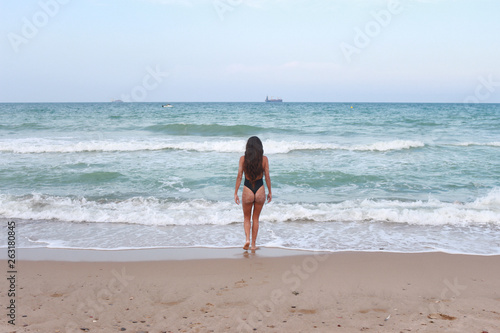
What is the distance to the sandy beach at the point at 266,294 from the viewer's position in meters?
3.41

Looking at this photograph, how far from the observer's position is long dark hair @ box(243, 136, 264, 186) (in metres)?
5.29

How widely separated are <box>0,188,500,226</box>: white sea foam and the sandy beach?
201cm

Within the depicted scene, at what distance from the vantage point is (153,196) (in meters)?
9.34

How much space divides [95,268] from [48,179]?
7.21 m

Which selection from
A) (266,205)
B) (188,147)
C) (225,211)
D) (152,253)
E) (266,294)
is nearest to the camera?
(266,294)

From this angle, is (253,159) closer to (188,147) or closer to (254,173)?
(254,173)

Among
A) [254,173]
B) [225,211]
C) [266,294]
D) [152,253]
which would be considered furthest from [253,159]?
[225,211]

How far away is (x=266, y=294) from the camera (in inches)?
161

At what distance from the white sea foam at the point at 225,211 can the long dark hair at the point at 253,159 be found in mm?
2153

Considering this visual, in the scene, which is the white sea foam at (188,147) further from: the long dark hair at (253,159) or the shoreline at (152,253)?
the long dark hair at (253,159)

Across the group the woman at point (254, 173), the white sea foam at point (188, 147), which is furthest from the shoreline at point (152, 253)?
the white sea foam at point (188, 147)

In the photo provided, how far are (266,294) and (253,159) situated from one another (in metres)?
1.87

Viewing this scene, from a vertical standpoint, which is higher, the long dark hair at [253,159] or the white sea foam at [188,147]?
the long dark hair at [253,159]

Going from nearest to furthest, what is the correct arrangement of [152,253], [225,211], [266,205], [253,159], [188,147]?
1. [253,159]
2. [152,253]
3. [225,211]
4. [266,205]
5. [188,147]
